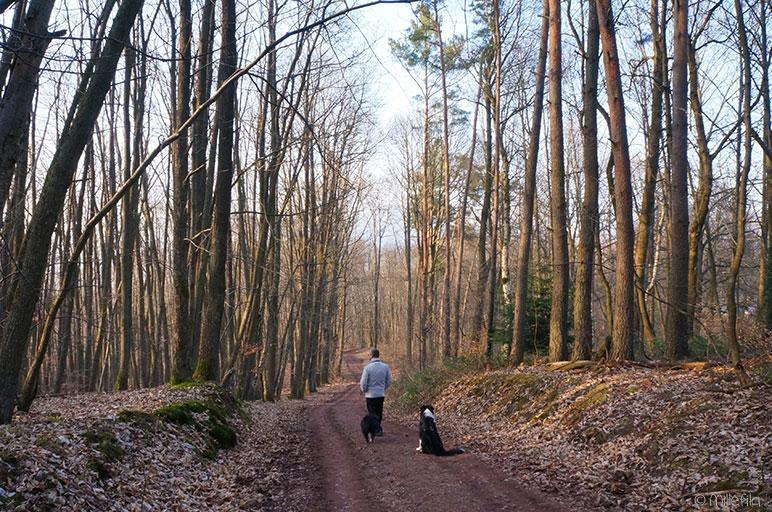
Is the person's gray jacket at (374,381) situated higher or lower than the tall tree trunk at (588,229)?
lower

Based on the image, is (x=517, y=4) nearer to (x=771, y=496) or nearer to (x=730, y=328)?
(x=730, y=328)

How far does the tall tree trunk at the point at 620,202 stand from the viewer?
41.4ft

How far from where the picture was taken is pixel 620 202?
42.0 feet

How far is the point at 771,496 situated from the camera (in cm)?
533

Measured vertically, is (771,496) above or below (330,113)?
below

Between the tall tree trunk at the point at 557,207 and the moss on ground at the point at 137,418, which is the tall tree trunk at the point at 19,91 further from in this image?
the tall tree trunk at the point at 557,207

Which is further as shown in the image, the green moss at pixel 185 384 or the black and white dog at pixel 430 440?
the green moss at pixel 185 384

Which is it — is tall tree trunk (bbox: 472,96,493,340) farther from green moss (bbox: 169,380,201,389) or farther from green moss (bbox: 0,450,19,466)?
green moss (bbox: 0,450,19,466)

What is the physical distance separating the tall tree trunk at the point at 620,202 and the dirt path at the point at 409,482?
5450mm

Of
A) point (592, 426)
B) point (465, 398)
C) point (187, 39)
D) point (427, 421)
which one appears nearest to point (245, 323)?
point (465, 398)

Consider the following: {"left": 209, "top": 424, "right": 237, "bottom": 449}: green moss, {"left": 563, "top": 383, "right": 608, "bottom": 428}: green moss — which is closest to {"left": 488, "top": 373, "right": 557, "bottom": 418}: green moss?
{"left": 563, "top": 383, "right": 608, "bottom": 428}: green moss

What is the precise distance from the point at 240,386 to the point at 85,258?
9211mm

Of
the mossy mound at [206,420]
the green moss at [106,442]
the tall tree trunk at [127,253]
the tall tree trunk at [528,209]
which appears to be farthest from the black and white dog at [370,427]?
the tall tree trunk at [127,253]

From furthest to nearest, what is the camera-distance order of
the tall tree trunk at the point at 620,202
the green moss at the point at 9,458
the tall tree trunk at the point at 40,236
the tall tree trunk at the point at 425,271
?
the tall tree trunk at the point at 425,271 → the tall tree trunk at the point at 620,202 → the tall tree trunk at the point at 40,236 → the green moss at the point at 9,458
